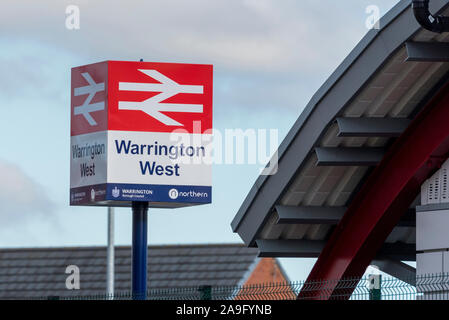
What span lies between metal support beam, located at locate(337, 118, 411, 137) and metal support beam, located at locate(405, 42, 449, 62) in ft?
6.67

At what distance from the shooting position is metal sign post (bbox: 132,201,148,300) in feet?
71.6

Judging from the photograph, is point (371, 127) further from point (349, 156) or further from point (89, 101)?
point (89, 101)

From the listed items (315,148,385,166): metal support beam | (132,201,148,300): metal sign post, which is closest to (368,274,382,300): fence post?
(315,148,385,166): metal support beam

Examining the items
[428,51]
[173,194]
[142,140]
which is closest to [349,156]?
[173,194]

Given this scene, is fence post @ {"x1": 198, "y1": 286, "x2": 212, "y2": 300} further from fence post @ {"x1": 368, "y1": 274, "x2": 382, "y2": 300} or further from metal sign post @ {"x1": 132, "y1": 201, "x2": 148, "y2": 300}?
metal sign post @ {"x1": 132, "y1": 201, "x2": 148, "y2": 300}

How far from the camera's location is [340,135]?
834 inches

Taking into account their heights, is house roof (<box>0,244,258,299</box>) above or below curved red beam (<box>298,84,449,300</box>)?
above

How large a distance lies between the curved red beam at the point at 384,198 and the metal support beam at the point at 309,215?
0.22m

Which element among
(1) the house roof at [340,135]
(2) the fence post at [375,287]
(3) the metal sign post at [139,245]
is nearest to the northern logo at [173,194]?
(3) the metal sign post at [139,245]

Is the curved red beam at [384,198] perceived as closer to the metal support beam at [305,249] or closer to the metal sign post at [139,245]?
the metal support beam at [305,249]

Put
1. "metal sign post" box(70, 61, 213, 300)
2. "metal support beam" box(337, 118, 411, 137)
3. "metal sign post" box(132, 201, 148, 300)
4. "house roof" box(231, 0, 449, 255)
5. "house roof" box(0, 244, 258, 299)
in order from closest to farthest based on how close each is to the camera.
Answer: "house roof" box(231, 0, 449, 255)
"metal support beam" box(337, 118, 411, 137)
"metal sign post" box(70, 61, 213, 300)
"metal sign post" box(132, 201, 148, 300)
"house roof" box(0, 244, 258, 299)

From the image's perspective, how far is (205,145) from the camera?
71.9 feet

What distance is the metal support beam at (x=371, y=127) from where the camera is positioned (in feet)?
69.6
